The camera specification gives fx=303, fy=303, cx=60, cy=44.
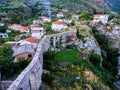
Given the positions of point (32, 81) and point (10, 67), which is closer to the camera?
point (32, 81)

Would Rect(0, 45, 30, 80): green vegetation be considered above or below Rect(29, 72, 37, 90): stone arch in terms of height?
below

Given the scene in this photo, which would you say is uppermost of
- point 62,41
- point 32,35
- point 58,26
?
point 62,41

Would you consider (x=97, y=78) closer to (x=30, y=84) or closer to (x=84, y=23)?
(x=30, y=84)

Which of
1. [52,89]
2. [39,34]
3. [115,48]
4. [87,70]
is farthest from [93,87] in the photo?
[115,48]

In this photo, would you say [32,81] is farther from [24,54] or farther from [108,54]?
[108,54]

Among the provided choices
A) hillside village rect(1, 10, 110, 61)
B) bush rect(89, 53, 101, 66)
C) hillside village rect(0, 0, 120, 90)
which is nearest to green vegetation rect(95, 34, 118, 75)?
hillside village rect(0, 0, 120, 90)

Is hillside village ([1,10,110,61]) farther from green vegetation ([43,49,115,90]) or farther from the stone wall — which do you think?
green vegetation ([43,49,115,90])

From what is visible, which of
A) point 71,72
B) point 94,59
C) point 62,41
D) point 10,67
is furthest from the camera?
point 62,41

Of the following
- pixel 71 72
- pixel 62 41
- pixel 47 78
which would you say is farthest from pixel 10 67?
pixel 62 41

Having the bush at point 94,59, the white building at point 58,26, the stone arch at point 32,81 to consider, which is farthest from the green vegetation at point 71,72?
the white building at point 58,26

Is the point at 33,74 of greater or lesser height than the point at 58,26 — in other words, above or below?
above

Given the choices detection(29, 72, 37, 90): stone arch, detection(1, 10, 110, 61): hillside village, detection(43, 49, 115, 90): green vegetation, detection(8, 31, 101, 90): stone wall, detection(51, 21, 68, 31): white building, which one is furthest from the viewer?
detection(51, 21, 68, 31): white building
